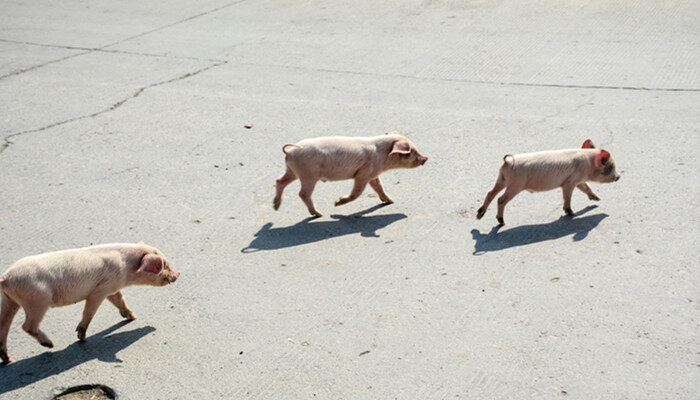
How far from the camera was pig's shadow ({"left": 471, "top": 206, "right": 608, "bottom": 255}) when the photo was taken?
5453mm

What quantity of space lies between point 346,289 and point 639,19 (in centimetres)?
736

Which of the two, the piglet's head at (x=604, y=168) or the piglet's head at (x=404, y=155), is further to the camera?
the piglet's head at (x=404, y=155)

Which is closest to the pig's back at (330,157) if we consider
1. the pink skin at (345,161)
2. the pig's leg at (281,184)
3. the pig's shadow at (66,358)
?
the pink skin at (345,161)

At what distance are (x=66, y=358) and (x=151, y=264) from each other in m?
0.75

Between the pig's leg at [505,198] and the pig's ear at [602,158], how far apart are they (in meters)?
0.66

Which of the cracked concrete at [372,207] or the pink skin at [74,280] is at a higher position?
the pink skin at [74,280]

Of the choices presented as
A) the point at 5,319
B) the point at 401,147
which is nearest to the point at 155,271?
the point at 5,319

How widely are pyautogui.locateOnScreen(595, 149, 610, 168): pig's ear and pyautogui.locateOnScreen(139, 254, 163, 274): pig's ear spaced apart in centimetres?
342

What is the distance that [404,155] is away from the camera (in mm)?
6199

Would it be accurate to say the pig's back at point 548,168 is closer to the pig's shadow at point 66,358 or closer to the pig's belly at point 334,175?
the pig's belly at point 334,175

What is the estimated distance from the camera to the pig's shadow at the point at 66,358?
4.20 metres

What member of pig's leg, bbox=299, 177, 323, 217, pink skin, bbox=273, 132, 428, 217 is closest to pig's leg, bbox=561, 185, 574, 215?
pink skin, bbox=273, 132, 428, 217

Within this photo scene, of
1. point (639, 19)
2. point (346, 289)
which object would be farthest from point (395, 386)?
point (639, 19)

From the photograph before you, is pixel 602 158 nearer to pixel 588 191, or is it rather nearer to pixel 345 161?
pixel 588 191
